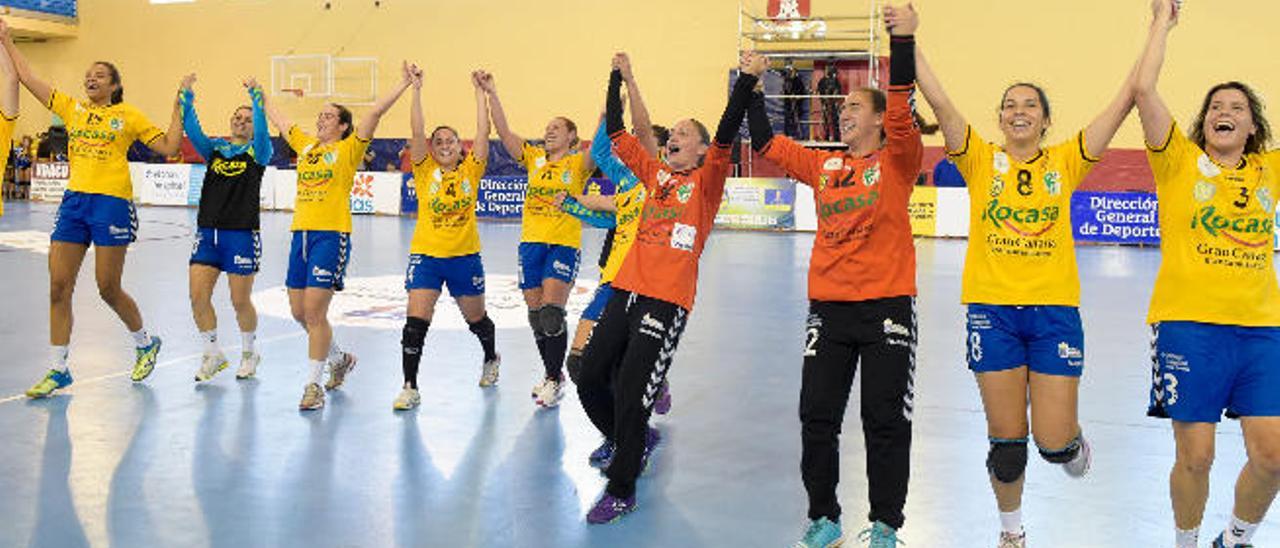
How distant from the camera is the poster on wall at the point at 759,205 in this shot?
21609 mm

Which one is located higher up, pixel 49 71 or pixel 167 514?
pixel 49 71

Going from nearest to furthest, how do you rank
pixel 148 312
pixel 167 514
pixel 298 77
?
pixel 167 514 → pixel 148 312 → pixel 298 77

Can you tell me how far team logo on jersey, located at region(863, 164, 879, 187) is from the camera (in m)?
4.18

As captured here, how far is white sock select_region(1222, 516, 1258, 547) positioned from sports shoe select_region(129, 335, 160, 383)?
20.0 feet

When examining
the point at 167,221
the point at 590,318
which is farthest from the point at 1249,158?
the point at 167,221

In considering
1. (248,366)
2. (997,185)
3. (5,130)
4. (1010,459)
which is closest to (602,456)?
(1010,459)

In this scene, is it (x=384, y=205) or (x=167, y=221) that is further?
(x=384, y=205)

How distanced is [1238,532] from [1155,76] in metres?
1.61

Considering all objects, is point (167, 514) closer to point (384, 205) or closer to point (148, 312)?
point (148, 312)

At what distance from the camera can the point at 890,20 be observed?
155 inches

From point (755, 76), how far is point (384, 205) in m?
21.0

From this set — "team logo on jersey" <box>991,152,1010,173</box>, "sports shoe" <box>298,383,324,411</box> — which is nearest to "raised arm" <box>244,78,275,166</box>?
"sports shoe" <box>298,383,324,411</box>

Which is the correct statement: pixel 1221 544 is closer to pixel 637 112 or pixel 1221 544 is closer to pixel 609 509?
pixel 609 509

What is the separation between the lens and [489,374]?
23.9 feet
